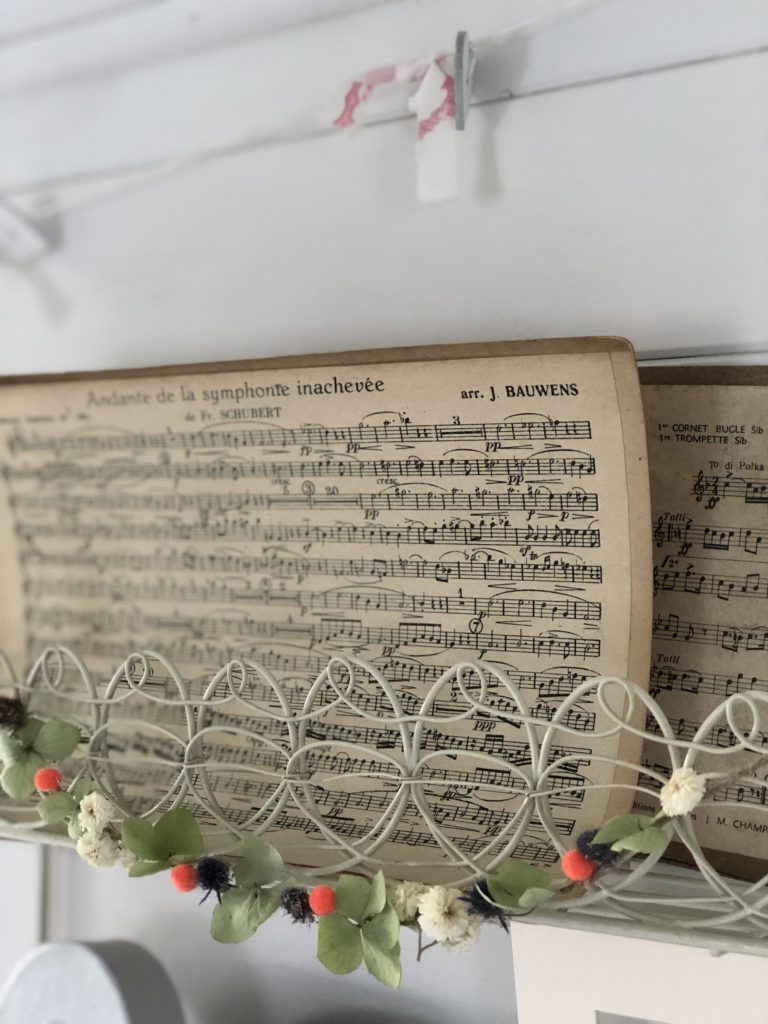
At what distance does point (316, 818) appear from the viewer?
0.62 metres

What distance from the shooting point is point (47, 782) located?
0.65 m

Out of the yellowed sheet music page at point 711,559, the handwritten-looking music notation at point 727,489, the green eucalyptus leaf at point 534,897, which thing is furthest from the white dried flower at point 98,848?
the handwritten-looking music notation at point 727,489

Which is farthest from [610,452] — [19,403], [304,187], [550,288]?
[19,403]

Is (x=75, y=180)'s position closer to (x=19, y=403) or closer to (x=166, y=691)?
(x=19, y=403)

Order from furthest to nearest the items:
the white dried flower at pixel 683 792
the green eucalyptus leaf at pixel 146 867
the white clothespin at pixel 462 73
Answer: the white clothespin at pixel 462 73
the green eucalyptus leaf at pixel 146 867
the white dried flower at pixel 683 792

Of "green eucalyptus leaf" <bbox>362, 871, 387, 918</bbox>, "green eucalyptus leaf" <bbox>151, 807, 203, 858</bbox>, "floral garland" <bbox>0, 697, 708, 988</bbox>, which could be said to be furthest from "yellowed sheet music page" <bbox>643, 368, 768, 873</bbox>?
"green eucalyptus leaf" <bbox>151, 807, 203, 858</bbox>

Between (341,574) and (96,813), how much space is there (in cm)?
28

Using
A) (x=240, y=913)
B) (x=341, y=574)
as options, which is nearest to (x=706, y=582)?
(x=341, y=574)

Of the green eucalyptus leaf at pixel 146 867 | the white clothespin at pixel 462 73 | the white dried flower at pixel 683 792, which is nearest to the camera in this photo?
the white dried flower at pixel 683 792

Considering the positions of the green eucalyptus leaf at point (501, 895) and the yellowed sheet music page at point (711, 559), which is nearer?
the green eucalyptus leaf at point (501, 895)

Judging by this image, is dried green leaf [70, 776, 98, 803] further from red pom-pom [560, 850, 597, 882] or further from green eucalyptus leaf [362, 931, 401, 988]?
red pom-pom [560, 850, 597, 882]

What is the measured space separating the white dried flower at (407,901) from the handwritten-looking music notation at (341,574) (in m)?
0.08

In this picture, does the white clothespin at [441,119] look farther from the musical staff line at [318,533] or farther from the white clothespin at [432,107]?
the musical staff line at [318,533]

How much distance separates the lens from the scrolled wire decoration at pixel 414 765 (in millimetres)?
542
